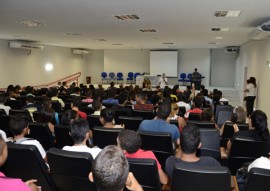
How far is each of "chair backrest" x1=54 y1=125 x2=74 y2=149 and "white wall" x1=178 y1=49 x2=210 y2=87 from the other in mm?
15516

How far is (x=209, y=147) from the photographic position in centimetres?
332

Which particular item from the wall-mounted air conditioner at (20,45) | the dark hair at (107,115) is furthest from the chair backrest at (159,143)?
the wall-mounted air conditioner at (20,45)

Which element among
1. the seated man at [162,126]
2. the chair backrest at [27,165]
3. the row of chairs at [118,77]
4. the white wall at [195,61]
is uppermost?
the white wall at [195,61]

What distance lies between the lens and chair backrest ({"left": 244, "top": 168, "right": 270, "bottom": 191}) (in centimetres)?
170

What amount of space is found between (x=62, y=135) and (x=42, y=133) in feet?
0.88

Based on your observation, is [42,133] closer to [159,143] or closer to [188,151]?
[159,143]

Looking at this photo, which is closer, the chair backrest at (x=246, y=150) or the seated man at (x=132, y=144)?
the seated man at (x=132, y=144)

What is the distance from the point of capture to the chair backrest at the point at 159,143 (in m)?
2.93

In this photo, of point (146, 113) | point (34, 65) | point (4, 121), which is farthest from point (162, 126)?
point (34, 65)

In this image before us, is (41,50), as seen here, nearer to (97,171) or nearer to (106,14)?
(106,14)

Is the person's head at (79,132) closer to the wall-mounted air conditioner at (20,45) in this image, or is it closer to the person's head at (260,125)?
the person's head at (260,125)

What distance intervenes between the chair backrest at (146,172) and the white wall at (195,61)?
55.2 feet

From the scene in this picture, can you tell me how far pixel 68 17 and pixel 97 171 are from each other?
6091mm

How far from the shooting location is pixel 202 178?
5.74 ft
